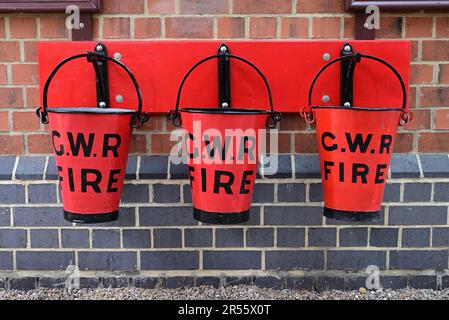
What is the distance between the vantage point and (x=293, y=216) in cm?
182

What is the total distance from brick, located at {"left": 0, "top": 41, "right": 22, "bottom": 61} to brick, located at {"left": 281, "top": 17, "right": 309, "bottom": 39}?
3.14 feet

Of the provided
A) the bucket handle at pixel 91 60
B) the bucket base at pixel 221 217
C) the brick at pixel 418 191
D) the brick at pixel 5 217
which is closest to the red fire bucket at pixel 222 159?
the bucket base at pixel 221 217

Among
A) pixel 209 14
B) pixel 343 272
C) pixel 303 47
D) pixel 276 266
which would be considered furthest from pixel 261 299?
pixel 209 14

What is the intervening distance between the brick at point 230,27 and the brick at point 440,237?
102 cm

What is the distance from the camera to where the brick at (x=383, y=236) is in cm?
183

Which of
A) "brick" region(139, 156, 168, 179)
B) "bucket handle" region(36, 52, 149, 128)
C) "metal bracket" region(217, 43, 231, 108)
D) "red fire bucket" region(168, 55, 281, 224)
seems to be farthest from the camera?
"brick" region(139, 156, 168, 179)

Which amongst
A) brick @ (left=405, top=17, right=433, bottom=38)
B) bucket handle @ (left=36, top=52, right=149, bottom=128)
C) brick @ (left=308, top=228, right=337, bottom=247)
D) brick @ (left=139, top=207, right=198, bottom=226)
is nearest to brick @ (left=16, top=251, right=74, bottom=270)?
brick @ (left=139, top=207, right=198, bottom=226)

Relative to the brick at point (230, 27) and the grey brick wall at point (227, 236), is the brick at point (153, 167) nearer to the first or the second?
the grey brick wall at point (227, 236)

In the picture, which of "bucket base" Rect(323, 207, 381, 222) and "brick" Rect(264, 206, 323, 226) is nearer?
"bucket base" Rect(323, 207, 381, 222)

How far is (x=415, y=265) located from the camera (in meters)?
1.84

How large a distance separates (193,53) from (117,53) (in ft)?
0.88

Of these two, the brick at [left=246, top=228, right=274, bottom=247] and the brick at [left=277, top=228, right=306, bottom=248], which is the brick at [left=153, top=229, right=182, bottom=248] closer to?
the brick at [left=246, top=228, right=274, bottom=247]

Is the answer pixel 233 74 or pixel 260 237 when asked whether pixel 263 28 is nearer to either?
pixel 233 74

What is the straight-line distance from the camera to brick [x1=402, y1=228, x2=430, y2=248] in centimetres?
183
